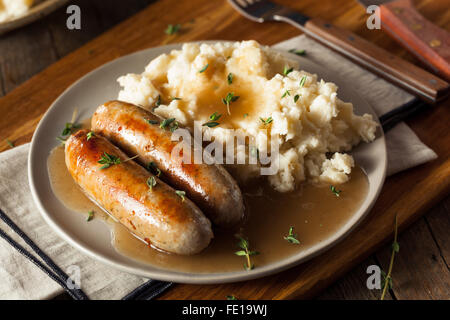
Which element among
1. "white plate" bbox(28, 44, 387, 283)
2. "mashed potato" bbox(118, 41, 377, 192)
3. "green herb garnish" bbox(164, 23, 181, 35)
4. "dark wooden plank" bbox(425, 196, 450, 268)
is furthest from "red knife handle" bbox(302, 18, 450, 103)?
"green herb garnish" bbox(164, 23, 181, 35)

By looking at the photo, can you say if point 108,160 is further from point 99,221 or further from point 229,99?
point 229,99

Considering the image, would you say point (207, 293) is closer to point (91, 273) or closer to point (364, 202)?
point (91, 273)

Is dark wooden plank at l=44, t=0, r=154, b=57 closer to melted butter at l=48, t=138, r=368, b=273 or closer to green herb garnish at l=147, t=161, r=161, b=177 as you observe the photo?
melted butter at l=48, t=138, r=368, b=273

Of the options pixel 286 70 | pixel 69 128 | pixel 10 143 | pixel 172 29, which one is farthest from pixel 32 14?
pixel 286 70

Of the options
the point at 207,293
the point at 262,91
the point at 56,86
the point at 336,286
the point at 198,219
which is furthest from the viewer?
the point at 56,86

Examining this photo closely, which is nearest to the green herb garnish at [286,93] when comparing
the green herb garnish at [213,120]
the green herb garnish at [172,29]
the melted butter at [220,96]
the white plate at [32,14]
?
the melted butter at [220,96]

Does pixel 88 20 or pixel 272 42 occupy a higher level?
pixel 88 20

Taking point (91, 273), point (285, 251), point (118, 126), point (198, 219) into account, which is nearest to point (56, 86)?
point (118, 126)
